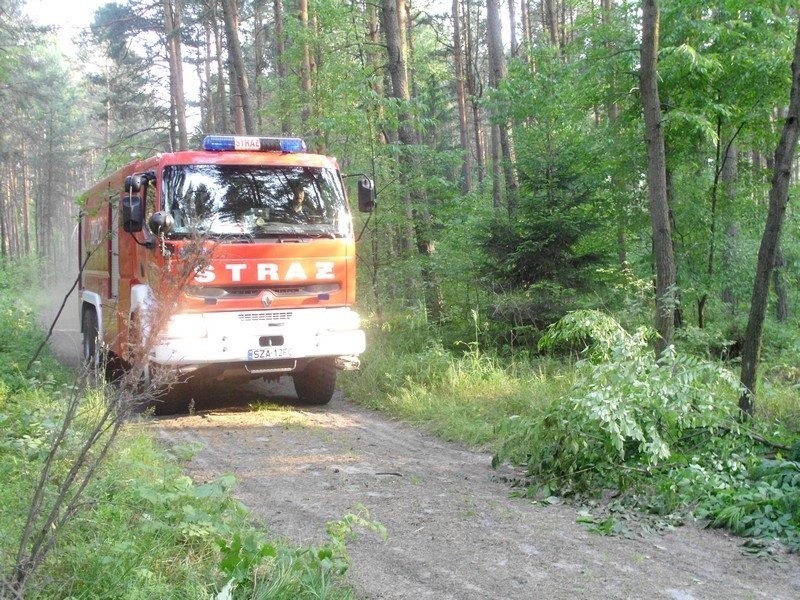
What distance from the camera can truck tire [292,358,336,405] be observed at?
29.6 feet

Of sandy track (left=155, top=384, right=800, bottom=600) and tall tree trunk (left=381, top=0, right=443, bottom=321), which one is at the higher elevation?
tall tree trunk (left=381, top=0, right=443, bottom=321)

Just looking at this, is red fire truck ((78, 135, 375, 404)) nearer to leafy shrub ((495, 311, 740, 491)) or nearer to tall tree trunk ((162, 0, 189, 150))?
leafy shrub ((495, 311, 740, 491))

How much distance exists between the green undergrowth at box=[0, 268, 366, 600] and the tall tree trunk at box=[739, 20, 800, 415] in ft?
13.2

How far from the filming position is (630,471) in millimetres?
5562

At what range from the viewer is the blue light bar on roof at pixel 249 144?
8430 millimetres

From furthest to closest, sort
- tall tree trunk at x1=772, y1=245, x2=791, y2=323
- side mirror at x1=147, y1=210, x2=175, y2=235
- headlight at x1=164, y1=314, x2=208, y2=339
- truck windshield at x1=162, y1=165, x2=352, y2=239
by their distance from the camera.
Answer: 1. tall tree trunk at x1=772, y1=245, x2=791, y2=323
2. truck windshield at x1=162, y1=165, x2=352, y2=239
3. headlight at x1=164, y1=314, x2=208, y2=339
4. side mirror at x1=147, y1=210, x2=175, y2=235

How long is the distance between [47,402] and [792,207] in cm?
1201

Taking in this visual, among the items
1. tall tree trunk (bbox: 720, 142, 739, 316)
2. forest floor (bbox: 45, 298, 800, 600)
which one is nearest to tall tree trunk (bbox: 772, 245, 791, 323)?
tall tree trunk (bbox: 720, 142, 739, 316)

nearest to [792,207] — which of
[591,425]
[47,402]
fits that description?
[591,425]

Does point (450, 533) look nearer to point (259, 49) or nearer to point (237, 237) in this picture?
point (237, 237)

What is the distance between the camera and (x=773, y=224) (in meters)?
6.43

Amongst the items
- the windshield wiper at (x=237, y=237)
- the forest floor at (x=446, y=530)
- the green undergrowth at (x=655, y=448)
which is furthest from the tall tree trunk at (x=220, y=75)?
the green undergrowth at (x=655, y=448)

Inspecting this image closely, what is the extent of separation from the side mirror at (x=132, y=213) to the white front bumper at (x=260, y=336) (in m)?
1.17

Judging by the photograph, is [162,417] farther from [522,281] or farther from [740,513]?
[740,513]
